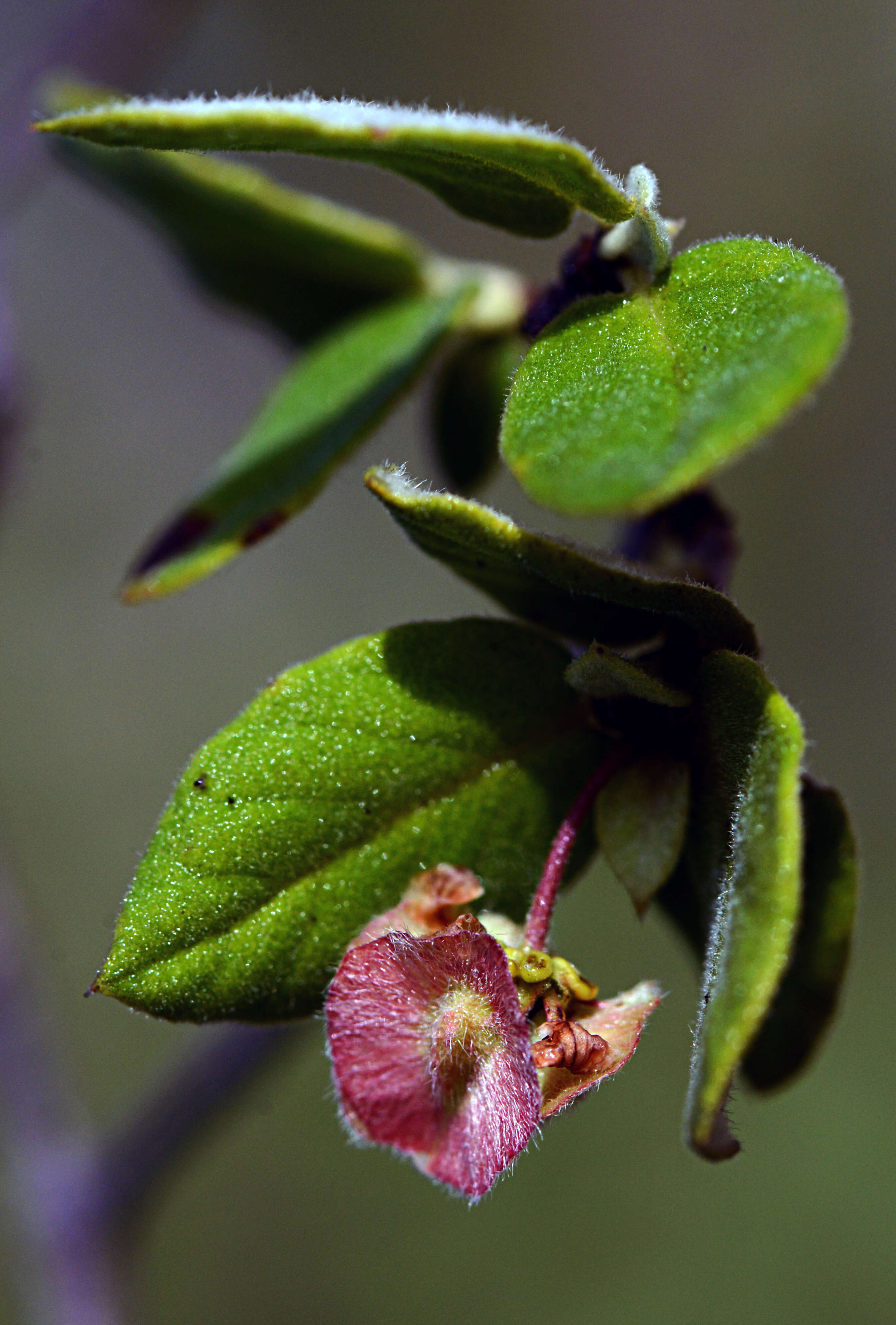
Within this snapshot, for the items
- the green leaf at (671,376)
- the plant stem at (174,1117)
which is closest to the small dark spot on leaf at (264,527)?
the green leaf at (671,376)

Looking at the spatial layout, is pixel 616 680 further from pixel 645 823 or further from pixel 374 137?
pixel 374 137

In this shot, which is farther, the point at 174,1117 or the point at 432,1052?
the point at 174,1117

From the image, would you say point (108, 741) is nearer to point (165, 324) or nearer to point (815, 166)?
point (165, 324)

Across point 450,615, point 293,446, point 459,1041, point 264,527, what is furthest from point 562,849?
point 450,615

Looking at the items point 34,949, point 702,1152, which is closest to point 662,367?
point 702,1152

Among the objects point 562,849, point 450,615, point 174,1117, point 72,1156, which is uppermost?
point 562,849
